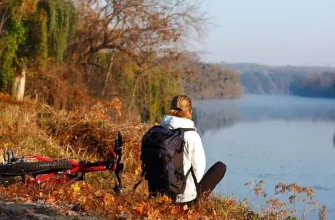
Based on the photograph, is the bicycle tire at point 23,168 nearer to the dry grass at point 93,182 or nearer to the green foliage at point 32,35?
the dry grass at point 93,182

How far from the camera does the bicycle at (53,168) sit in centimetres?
654

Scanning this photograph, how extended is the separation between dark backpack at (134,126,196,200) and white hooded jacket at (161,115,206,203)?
52 millimetres

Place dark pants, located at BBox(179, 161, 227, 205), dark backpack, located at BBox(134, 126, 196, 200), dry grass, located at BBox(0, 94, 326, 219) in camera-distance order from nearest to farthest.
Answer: dry grass, located at BBox(0, 94, 326, 219), dark backpack, located at BBox(134, 126, 196, 200), dark pants, located at BBox(179, 161, 227, 205)

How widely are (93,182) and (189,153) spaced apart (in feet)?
9.17

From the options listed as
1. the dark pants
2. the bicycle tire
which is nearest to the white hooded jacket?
the dark pants

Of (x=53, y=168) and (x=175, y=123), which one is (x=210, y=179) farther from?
(x=53, y=168)

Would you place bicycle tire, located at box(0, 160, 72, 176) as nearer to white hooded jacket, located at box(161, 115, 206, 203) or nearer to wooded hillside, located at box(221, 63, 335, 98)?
white hooded jacket, located at box(161, 115, 206, 203)

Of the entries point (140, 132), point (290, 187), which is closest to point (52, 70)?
point (140, 132)

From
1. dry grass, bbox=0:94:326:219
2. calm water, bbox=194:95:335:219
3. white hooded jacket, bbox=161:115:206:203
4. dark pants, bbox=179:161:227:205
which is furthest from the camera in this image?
calm water, bbox=194:95:335:219

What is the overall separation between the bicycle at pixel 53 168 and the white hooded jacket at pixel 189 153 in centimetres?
69

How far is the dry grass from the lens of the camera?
5.54 meters

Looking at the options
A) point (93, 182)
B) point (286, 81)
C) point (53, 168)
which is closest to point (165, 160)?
point (53, 168)

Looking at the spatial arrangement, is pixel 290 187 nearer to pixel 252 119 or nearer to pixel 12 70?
pixel 12 70

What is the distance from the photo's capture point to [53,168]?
670cm
